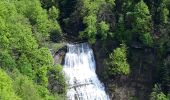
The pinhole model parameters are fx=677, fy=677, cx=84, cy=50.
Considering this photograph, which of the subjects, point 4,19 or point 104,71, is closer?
point 4,19

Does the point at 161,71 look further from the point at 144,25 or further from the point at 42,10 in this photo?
the point at 42,10

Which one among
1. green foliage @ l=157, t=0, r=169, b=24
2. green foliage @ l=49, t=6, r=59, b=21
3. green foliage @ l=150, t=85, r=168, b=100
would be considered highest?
green foliage @ l=49, t=6, r=59, b=21

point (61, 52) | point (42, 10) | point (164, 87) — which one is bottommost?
point (164, 87)

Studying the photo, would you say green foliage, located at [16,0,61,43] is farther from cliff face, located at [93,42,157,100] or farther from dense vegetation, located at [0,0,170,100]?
cliff face, located at [93,42,157,100]

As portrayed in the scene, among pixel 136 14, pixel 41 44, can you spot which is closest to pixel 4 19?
pixel 41 44

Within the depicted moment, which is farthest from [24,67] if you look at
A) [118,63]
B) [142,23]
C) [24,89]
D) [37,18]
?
[142,23]

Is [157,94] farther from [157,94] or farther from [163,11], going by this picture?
[163,11]

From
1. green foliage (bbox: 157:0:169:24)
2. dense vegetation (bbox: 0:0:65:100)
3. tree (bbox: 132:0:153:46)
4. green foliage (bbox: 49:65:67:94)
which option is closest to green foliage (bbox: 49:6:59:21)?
dense vegetation (bbox: 0:0:65:100)

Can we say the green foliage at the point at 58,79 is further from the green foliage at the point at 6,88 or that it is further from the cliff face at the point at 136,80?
the green foliage at the point at 6,88
